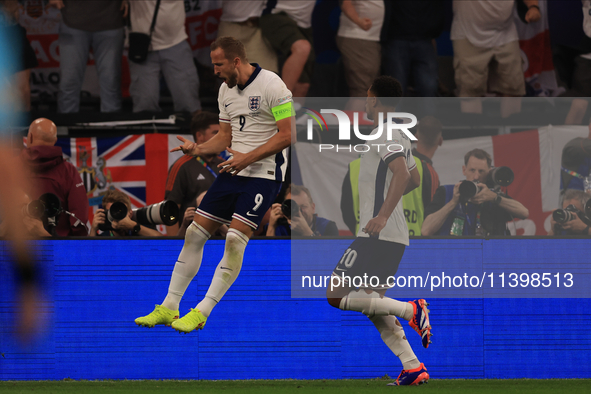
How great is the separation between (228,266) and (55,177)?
6.52ft

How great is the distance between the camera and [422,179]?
611 centimetres

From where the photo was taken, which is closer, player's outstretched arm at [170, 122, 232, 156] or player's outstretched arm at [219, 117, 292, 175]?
player's outstretched arm at [219, 117, 292, 175]

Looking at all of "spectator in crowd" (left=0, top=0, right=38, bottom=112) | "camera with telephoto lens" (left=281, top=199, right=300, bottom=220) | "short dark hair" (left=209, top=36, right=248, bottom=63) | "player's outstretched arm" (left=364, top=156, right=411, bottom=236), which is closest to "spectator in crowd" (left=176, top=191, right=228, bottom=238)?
"camera with telephoto lens" (left=281, top=199, right=300, bottom=220)

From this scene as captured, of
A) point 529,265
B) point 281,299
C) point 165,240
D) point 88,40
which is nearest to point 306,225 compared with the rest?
point 281,299

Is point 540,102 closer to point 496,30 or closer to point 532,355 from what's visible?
point 496,30

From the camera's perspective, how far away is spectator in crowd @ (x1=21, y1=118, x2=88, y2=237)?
6434 millimetres

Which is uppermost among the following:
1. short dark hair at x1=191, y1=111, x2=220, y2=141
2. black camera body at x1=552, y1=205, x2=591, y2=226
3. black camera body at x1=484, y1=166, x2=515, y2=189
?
black camera body at x1=484, y1=166, x2=515, y2=189

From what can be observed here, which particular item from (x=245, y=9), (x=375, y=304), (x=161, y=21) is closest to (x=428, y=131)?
(x=375, y=304)

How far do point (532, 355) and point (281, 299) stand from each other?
7.45 ft

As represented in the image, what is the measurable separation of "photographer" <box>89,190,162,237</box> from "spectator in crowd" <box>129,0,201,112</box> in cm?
179

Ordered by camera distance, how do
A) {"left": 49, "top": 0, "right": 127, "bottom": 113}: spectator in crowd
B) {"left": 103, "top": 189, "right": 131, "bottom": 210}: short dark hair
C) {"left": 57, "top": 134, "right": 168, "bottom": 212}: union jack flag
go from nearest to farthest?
{"left": 103, "top": 189, "right": 131, "bottom": 210}: short dark hair, {"left": 57, "top": 134, "right": 168, "bottom": 212}: union jack flag, {"left": 49, "top": 0, "right": 127, "bottom": 113}: spectator in crowd

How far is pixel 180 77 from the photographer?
8172 millimetres

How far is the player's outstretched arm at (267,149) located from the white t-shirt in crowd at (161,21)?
3.25 metres

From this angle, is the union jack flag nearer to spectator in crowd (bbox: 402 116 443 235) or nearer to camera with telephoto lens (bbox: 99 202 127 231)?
camera with telephoto lens (bbox: 99 202 127 231)
